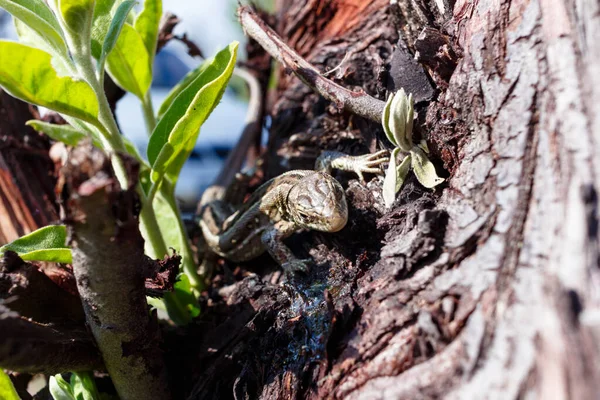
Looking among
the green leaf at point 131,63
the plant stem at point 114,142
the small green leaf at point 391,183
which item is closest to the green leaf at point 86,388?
the plant stem at point 114,142

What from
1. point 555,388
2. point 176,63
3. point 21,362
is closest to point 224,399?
point 21,362

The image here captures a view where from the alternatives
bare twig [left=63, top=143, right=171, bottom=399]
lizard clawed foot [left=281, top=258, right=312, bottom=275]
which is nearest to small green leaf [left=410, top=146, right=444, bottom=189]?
lizard clawed foot [left=281, top=258, right=312, bottom=275]

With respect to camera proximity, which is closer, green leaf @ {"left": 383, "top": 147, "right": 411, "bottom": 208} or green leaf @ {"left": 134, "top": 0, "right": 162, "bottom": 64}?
green leaf @ {"left": 383, "top": 147, "right": 411, "bottom": 208}

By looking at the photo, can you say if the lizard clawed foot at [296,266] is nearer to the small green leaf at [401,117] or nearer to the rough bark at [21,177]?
the small green leaf at [401,117]

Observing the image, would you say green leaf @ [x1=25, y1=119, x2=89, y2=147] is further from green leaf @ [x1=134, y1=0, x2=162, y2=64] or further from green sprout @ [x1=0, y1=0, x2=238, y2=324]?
green leaf @ [x1=134, y1=0, x2=162, y2=64]

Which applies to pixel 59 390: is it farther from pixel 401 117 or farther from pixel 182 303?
pixel 401 117
